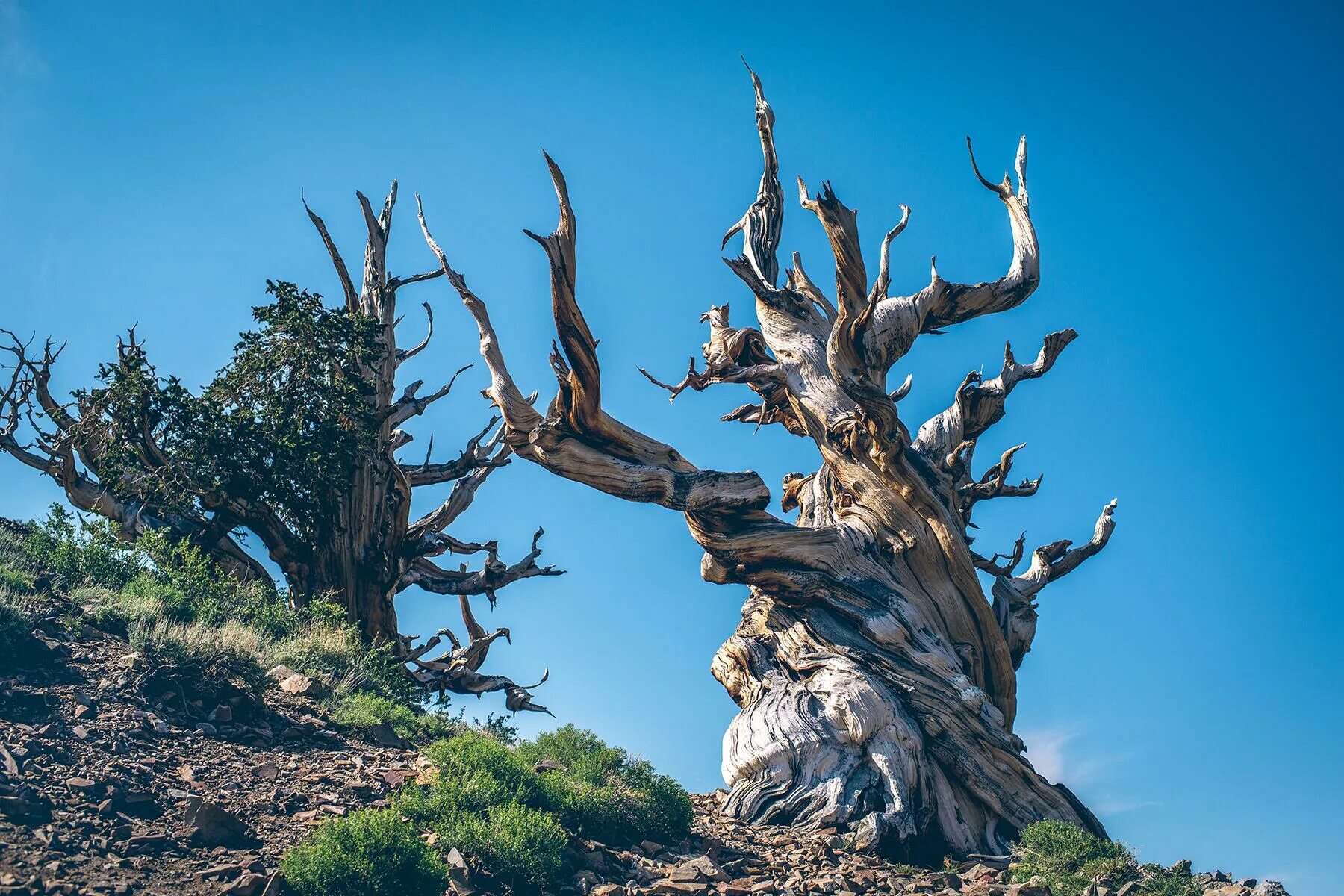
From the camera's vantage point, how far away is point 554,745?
9.30 m

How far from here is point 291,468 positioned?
43.3 feet

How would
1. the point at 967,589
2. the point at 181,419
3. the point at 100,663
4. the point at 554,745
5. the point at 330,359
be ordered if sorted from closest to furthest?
1. the point at 100,663
2. the point at 554,745
3. the point at 967,589
4. the point at 181,419
5. the point at 330,359

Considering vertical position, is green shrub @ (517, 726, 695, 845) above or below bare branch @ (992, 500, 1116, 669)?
below

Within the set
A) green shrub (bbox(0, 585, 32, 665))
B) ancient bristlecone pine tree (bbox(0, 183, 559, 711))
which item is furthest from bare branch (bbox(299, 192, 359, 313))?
green shrub (bbox(0, 585, 32, 665))

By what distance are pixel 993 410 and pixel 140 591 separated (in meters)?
10.2

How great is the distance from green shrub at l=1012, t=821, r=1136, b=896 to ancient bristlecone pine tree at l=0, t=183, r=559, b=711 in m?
7.25

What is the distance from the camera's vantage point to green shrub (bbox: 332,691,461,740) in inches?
363

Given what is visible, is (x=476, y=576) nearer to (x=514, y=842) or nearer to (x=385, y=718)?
(x=385, y=718)

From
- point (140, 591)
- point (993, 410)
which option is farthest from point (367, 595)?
point (993, 410)

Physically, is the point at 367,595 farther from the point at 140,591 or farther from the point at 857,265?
the point at 857,265

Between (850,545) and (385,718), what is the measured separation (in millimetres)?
5042

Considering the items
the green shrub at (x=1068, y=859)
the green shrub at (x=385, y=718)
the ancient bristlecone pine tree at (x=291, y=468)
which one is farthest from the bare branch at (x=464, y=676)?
the green shrub at (x=1068, y=859)

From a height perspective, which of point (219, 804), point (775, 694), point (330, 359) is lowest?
point (219, 804)

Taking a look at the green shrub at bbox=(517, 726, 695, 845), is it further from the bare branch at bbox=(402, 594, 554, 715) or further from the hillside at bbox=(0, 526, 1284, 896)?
the bare branch at bbox=(402, 594, 554, 715)
